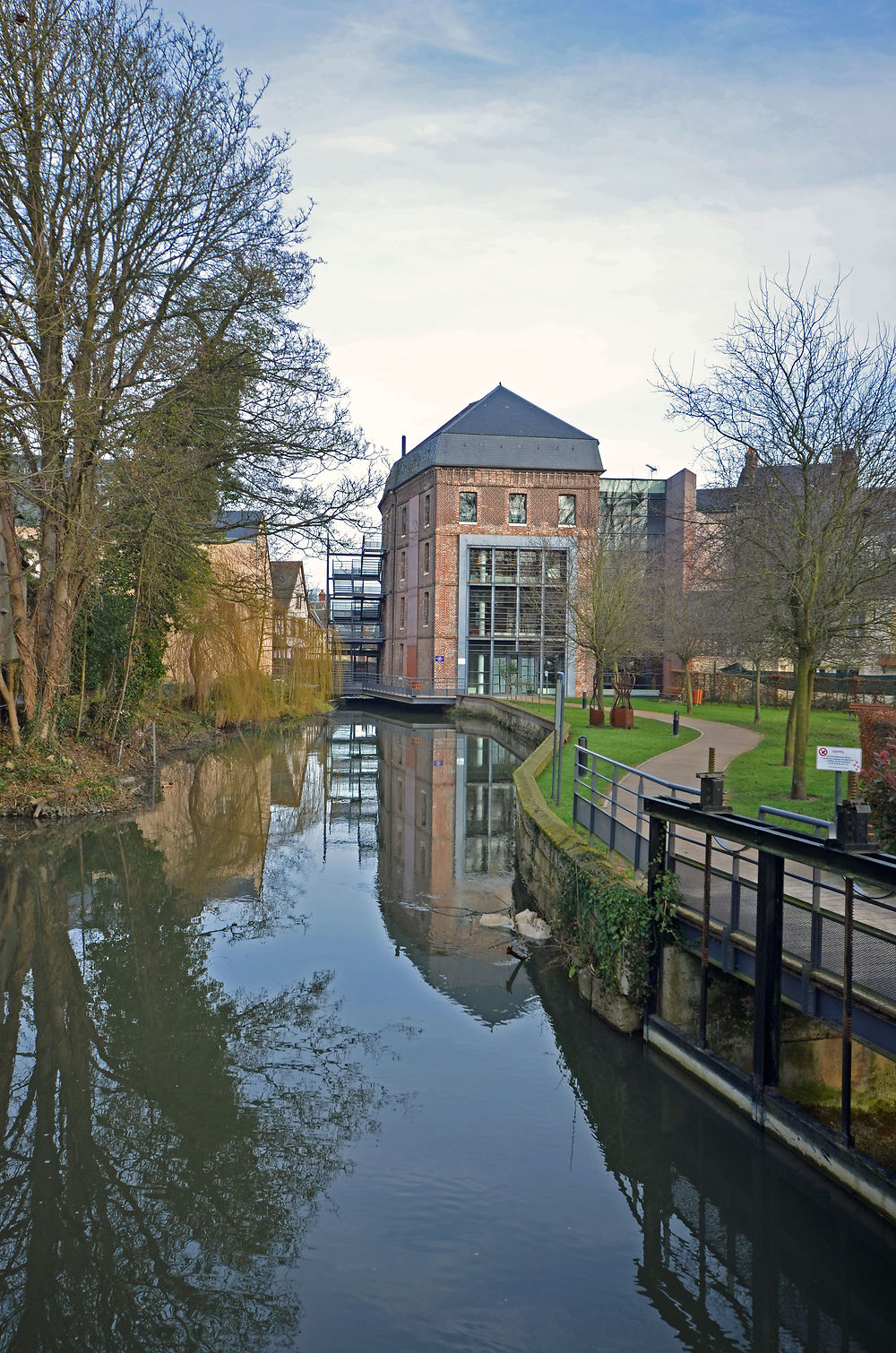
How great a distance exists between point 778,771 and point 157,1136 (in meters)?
11.6

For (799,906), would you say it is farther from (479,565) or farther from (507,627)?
(479,565)

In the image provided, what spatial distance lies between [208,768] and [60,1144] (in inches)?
656

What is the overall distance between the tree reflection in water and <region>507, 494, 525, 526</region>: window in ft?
109

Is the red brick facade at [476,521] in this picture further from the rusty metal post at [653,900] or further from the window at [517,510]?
the rusty metal post at [653,900]

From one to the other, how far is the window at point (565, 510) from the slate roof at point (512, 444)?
123 centimetres

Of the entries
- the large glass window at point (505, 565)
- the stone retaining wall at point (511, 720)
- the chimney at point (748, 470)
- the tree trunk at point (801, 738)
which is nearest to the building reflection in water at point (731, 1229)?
the tree trunk at point (801, 738)

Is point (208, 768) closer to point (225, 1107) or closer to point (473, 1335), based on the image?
point (225, 1107)

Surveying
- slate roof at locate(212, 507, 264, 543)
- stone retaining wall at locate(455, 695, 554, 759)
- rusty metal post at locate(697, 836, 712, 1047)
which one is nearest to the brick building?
stone retaining wall at locate(455, 695, 554, 759)

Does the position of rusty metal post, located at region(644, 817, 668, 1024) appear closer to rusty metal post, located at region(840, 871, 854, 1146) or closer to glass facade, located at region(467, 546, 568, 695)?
rusty metal post, located at region(840, 871, 854, 1146)

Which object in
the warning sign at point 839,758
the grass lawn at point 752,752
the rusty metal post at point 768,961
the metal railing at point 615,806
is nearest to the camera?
the rusty metal post at point 768,961

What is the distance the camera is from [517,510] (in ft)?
137

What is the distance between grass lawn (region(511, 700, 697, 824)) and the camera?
14980 millimetres

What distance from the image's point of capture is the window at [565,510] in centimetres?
4144

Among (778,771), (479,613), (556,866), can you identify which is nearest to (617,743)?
(778,771)
